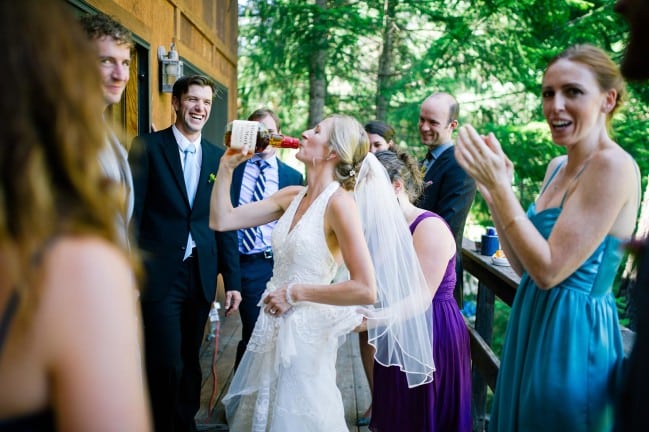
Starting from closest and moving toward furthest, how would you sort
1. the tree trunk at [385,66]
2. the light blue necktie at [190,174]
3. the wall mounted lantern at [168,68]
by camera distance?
the light blue necktie at [190,174]
the wall mounted lantern at [168,68]
the tree trunk at [385,66]

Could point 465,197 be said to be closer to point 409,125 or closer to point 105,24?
point 105,24

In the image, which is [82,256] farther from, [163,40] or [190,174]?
[163,40]

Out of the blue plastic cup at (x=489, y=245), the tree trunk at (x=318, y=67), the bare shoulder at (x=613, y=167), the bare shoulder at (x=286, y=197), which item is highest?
the tree trunk at (x=318, y=67)

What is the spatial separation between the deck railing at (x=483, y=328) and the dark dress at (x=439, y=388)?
27 cm

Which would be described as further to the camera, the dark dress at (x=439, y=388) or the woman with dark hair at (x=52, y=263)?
the dark dress at (x=439, y=388)

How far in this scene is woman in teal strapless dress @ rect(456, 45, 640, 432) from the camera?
59.3 inches

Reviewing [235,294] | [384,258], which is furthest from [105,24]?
[235,294]

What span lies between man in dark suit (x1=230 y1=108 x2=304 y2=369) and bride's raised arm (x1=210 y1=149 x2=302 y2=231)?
1.12 meters

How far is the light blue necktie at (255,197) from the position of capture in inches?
160

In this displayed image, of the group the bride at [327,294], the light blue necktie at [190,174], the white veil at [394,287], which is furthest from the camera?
the light blue necktie at [190,174]

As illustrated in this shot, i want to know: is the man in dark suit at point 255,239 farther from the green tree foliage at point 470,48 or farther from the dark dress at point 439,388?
the green tree foliage at point 470,48

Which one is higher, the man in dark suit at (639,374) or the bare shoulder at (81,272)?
the bare shoulder at (81,272)

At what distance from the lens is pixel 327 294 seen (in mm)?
2316

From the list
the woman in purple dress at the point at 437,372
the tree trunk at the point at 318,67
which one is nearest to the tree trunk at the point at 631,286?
the woman in purple dress at the point at 437,372
